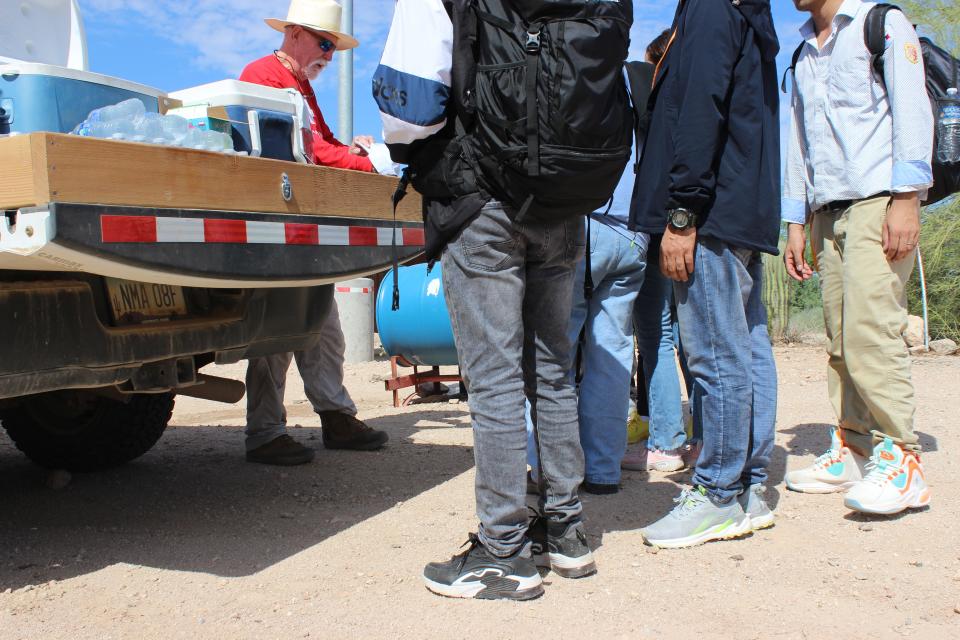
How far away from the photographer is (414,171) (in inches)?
109

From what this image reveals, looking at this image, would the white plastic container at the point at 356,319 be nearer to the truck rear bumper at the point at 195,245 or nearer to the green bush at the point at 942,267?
the green bush at the point at 942,267

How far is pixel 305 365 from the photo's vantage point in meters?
4.97

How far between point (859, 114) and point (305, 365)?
2.99 m

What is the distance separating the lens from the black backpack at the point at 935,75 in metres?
3.50

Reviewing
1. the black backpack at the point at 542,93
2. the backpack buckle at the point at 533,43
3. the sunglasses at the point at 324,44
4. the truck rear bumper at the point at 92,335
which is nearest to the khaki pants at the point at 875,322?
the black backpack at the point at 542,93

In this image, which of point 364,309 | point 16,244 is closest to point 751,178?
point 16,244

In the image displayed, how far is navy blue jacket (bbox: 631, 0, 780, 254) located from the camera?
2959 mm

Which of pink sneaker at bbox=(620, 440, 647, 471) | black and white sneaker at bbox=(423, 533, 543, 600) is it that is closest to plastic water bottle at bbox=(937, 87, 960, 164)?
pink sneaker at bbox=(620, 440, 647, 471)

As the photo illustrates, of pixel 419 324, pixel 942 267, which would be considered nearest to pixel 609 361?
pixel 419 324

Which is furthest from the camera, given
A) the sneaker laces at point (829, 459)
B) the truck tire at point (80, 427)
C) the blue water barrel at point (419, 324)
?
the blue water barrel at point (419, 324)

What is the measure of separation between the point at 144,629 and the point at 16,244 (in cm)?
114

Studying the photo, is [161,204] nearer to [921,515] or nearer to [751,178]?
[751,178]

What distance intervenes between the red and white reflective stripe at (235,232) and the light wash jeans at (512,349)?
0.71m

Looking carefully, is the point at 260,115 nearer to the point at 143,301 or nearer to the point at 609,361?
the point at 143,301
